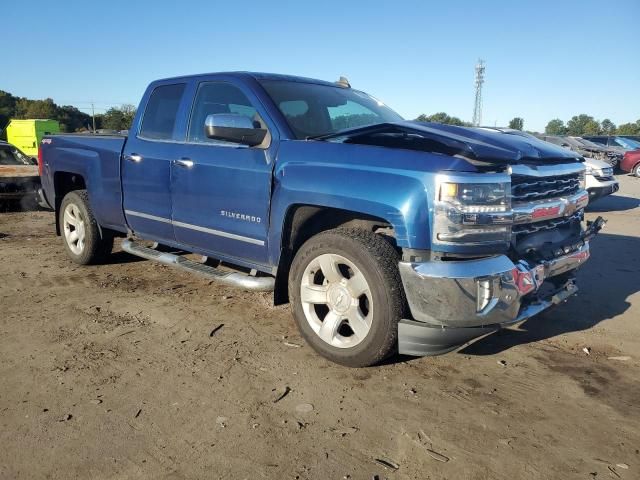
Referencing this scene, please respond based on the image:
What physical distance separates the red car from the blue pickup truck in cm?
2032

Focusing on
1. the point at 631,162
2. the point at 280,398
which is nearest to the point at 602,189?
the point at 280,398

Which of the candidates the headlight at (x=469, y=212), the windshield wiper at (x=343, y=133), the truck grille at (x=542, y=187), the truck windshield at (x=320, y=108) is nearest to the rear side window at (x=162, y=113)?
the truck windshield at (x=320, y=108)

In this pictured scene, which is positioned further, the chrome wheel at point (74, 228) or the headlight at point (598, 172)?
the headlight at point (598, 172)

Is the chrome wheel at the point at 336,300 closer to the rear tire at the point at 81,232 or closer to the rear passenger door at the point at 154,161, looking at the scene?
the rear passenger door at the point at 154,161

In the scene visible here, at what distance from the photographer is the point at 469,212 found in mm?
2941

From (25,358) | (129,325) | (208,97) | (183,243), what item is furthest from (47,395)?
(208,97)

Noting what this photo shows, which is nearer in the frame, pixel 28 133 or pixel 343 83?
pixel 343 83

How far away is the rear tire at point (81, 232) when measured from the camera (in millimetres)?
5723

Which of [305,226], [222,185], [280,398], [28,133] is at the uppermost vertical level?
[28,133]

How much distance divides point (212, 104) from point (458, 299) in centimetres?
269

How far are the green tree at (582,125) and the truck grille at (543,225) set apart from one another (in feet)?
239

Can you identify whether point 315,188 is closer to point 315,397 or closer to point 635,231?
point 315,397

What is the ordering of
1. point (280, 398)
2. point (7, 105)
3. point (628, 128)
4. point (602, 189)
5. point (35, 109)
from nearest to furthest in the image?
point (280, 398) → point (602, 189) → point (35, 109) → point (7, 105) → point (628, 128)

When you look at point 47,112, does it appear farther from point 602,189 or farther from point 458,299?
point 458,299
